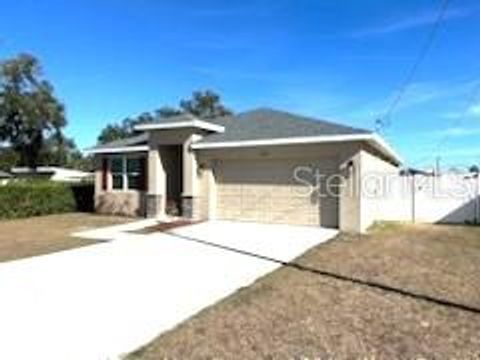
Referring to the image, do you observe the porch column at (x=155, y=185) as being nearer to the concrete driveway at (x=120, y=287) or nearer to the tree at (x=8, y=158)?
the concrete driveway at (x=120, y=287)

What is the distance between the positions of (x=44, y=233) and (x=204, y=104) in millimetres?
43378

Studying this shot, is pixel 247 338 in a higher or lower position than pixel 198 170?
lower

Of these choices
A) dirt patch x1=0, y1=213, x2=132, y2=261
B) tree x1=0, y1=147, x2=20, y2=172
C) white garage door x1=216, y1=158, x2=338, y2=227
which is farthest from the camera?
tree x1=0, y1=147, x2=20, y2=172

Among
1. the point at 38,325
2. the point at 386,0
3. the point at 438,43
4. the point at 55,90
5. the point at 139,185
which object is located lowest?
the point at 38,325

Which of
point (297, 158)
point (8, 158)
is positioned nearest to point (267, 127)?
point (297, 158)

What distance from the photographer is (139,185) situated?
19.6 m

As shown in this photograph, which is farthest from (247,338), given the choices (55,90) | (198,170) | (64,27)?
(55,90)

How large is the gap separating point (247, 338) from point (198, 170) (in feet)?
40.2

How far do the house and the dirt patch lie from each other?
2017 millimetres

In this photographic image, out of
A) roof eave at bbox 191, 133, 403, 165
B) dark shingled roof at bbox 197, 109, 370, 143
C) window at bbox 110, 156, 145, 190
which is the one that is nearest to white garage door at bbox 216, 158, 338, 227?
roof eave at bbox 191, 133, 403, 165

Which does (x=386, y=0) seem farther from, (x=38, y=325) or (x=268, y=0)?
(x=38, y=325)

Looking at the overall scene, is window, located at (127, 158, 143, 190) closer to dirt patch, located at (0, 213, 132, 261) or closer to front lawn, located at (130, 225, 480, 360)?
dirt patch, located at (0, 213, 132, 261)

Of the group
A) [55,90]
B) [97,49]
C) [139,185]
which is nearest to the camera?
[139,185]

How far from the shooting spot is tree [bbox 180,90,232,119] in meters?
55.9
